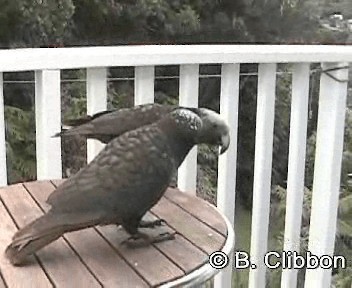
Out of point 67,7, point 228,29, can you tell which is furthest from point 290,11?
point 67,7

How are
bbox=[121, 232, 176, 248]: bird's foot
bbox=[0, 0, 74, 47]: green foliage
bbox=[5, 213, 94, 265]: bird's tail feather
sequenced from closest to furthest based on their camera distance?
bbox=[5, 213, 94, 265]: bird's tail feather
bbox=[121, 232, 176, 248]: bird's foot
bbox=[0, 0, 74, 47]: green foliage

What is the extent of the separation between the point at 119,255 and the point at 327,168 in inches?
41.1

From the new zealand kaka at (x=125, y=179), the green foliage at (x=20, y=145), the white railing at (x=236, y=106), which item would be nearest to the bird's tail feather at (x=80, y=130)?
the new zealand kaka at (x=125, y=179)

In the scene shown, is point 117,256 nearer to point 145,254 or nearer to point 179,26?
point 145,254

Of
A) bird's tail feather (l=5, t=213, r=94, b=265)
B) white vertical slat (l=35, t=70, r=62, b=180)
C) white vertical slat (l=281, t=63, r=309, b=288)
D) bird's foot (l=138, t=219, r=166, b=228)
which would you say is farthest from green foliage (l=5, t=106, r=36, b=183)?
bird's tail feather (l=5, t=213, r=94, b=265)

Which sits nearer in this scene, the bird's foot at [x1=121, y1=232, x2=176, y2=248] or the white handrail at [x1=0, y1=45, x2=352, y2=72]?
the bird's foot at [x1=121, y1=232, x2=176, y2=248]

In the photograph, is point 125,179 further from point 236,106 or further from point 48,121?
point 236,106

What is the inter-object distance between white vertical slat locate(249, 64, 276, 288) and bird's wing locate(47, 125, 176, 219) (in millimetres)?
887

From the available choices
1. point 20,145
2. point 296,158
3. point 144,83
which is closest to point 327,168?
point 296,158

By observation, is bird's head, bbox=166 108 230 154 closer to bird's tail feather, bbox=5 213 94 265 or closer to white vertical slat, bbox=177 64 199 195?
bird's tail feather, bbox=5 213 94 265

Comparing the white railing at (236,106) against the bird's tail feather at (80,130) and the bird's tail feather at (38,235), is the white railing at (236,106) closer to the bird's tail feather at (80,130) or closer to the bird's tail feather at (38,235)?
the bird's tail feather at (80,130)

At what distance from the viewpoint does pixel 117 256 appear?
1.16 metres

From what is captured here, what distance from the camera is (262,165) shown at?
2.00m

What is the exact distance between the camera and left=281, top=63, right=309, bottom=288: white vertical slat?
1.97m
